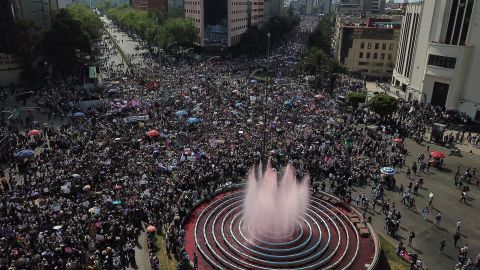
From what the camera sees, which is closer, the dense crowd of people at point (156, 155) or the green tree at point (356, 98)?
the dense crowd of people at point (156, 155)

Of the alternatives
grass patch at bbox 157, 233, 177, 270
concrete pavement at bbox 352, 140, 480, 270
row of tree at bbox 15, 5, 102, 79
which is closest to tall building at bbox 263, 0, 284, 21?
row of tree at bbox 15, 5, 102, 79

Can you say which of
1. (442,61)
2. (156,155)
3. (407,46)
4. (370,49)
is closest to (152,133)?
(156,155)

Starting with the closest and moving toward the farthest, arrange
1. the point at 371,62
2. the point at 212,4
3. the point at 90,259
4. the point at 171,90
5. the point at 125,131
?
the point at 90,259, the point at 125,131, the point at 171,90, the point at 371,62, the point at 212,4

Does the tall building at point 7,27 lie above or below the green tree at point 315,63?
above

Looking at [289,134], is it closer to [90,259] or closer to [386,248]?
[386,248]

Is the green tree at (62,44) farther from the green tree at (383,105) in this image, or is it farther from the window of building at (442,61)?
the window of building at (442,61)

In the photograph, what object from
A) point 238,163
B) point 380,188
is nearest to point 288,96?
point 238,163

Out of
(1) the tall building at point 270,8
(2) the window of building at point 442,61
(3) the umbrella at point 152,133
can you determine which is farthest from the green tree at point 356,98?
(1) the tall building at point 270,8
